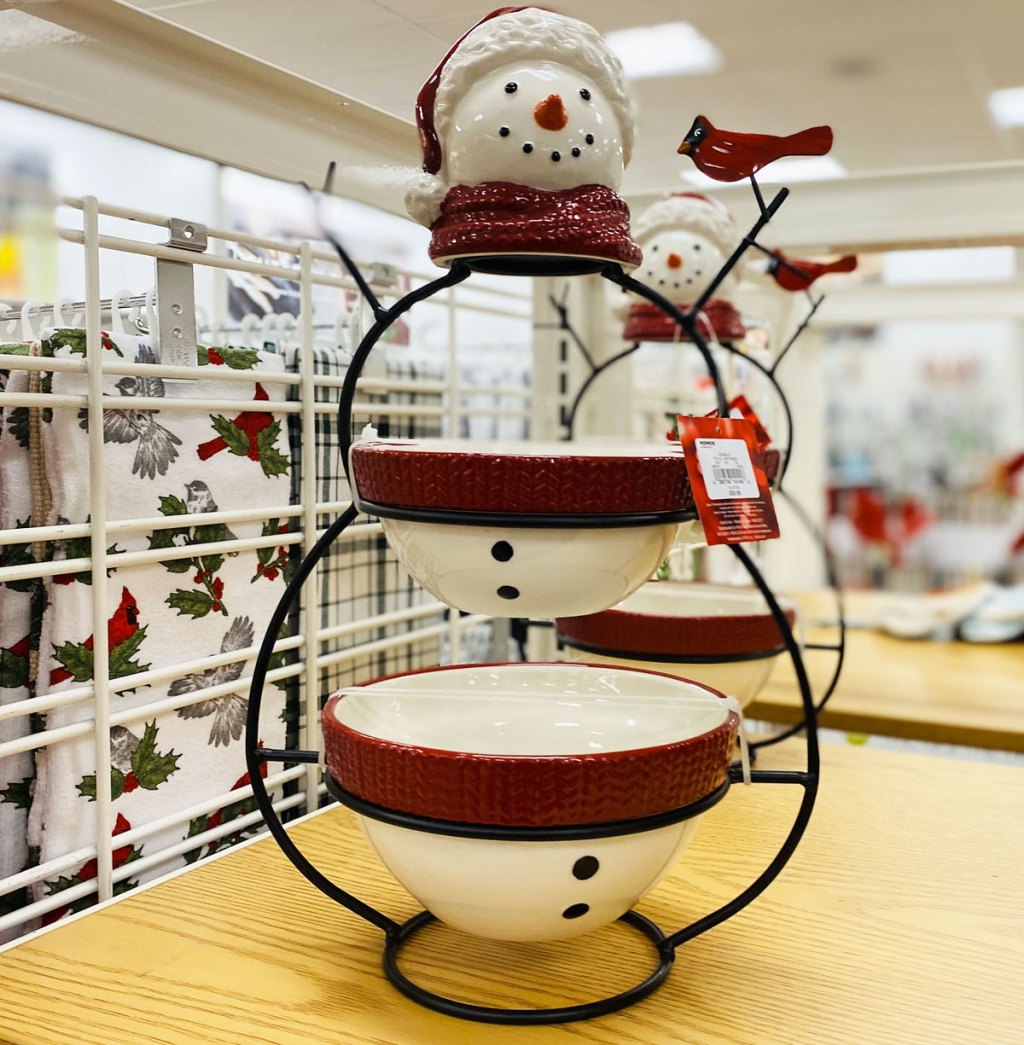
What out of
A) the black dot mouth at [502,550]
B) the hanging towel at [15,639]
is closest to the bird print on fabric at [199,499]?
the hanging towel at [15,639]

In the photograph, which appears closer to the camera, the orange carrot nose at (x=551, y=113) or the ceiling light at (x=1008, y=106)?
the orange carrot nose at (x=551, y=113)

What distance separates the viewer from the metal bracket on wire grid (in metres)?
0.79

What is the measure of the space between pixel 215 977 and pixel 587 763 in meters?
0.28

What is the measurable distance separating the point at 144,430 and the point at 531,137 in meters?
0.37

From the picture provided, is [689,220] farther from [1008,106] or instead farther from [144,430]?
[144,430]

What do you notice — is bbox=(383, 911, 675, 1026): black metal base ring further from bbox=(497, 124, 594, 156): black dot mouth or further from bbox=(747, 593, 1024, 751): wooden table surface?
bbox=(747, 593, 1024, 751): wooden table surface

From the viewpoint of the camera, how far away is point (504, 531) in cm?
58

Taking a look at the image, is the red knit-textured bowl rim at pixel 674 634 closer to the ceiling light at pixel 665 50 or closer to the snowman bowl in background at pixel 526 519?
the snowman bowl in background at pixel 526 519

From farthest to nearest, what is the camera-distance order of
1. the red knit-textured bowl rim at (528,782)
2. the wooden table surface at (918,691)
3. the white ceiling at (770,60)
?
the wooden table surface at (918,691), the white ceiling at (770,60), the red knit-textured bowl rim at (528,782)

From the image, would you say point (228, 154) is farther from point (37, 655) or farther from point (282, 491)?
point (37, 655)

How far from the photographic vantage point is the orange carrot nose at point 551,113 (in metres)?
0.58

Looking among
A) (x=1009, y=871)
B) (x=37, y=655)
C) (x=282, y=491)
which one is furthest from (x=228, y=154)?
(x=1009, y=871)

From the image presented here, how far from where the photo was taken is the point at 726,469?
1.97ft

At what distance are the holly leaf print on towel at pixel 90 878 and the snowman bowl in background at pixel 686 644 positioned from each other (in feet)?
1.42
